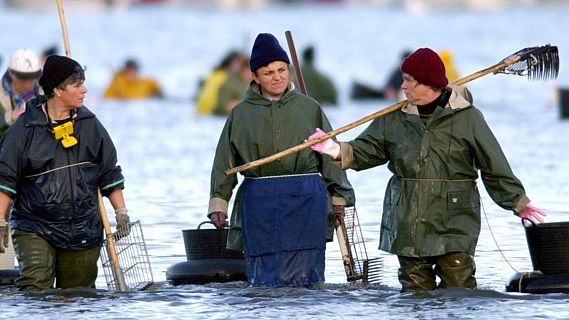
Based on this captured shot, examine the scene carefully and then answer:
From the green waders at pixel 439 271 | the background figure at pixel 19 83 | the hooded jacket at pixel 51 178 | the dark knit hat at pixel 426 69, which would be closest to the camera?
the dark knit hat at pixel 426 69

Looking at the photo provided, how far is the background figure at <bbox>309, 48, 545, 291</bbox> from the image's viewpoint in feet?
36.0

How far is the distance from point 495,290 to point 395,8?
16961 centimetres

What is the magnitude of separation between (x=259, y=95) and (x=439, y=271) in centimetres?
165

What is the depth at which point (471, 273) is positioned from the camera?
36.6 feet

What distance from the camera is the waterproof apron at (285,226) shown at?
37.8 feet

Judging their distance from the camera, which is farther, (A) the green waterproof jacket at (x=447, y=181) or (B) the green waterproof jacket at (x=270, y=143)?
(B) the green waterproof jacket at (x=270, y=143)

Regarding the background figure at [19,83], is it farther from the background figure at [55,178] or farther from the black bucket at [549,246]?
the black bucket at [549,246]

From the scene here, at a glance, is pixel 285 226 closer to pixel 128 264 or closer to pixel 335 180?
pixel 335 180

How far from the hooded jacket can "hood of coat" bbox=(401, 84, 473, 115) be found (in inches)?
77.5

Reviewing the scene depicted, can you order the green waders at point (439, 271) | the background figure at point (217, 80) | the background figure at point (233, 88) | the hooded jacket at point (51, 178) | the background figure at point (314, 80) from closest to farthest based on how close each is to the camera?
1. the green waders at point (439, 271)
2. the hooded jacket at point (51, 178)
3. the background figure at point (233, 88)
4. the background figure at point (217, 80)
5. the background figure at point (314, 80)

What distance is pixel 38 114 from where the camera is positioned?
11.4m

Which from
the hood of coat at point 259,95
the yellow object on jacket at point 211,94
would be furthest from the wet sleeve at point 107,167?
the yellow object on jacket at point 211,94

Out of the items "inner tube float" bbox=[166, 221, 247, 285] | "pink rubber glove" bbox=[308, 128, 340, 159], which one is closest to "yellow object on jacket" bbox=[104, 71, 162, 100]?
"inner tube float" bbox=[166, 221, 247, 285]

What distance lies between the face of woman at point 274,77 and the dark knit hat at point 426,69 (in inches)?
Result: 35.8
